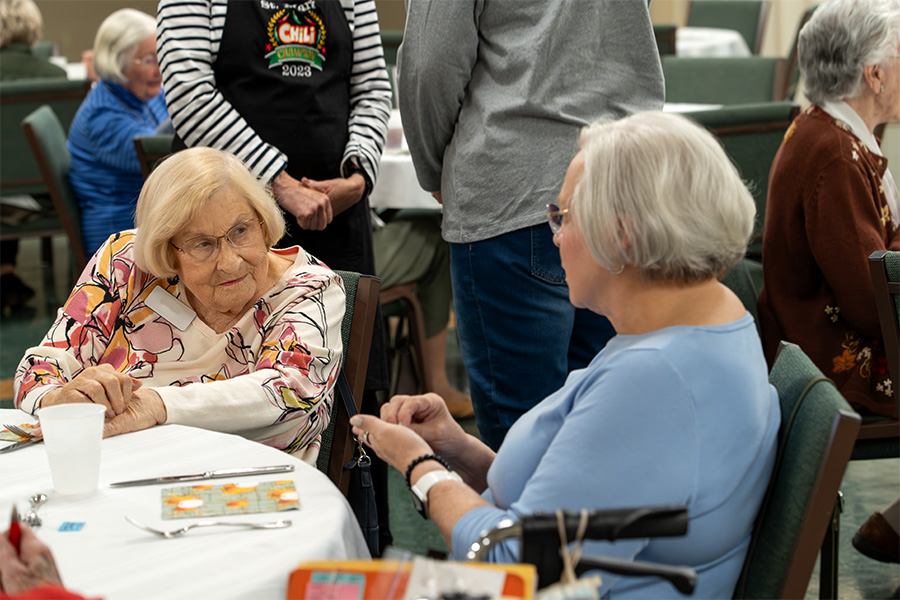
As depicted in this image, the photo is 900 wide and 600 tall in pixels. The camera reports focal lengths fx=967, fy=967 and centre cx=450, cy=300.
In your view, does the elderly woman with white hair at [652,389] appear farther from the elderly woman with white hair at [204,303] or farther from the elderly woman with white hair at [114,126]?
the elderly woman with white hair at [114,126]

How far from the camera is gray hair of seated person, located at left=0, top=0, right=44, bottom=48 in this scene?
18.5ft

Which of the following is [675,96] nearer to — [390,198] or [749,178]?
[749,178]

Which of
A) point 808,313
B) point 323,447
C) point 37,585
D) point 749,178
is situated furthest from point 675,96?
point 37,585

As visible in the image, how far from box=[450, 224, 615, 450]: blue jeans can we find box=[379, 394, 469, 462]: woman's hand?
517 millimetres

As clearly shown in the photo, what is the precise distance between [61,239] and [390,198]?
4.98 metres

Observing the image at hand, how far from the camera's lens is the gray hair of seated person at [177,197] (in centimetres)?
186

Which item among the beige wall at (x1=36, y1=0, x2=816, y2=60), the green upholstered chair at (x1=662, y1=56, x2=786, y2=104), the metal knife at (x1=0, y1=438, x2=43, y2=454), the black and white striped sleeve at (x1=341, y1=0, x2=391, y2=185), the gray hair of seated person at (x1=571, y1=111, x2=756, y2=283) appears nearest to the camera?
the gray hair of seated person at (x1=571, y1=111, x2=756, y2=283)

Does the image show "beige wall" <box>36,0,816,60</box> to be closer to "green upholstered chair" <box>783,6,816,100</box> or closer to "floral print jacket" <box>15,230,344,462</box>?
"green upholstered chair" <box>783,6,816,100</box>

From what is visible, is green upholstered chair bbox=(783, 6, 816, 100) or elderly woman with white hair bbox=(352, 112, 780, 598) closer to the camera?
elderly woman with white hair bbox=(352, 112, 780, 598)

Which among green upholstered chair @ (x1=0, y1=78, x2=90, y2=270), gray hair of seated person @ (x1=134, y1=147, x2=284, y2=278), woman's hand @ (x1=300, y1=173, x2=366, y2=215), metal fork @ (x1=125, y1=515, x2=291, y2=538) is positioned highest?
gray hair of seated person @ (x1=134, y1=147, x2=284, y2=278)

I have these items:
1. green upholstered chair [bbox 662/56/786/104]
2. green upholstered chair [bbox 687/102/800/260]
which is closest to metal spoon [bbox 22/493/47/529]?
green upholstered chair [bbox 687/102/800/260]

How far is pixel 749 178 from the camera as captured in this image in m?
3.41

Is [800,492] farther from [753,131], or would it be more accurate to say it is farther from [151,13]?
[151,13]

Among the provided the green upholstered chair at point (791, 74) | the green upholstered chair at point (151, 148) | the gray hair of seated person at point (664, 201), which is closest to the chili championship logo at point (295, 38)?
the green upholstered chair at point (151, 148)
